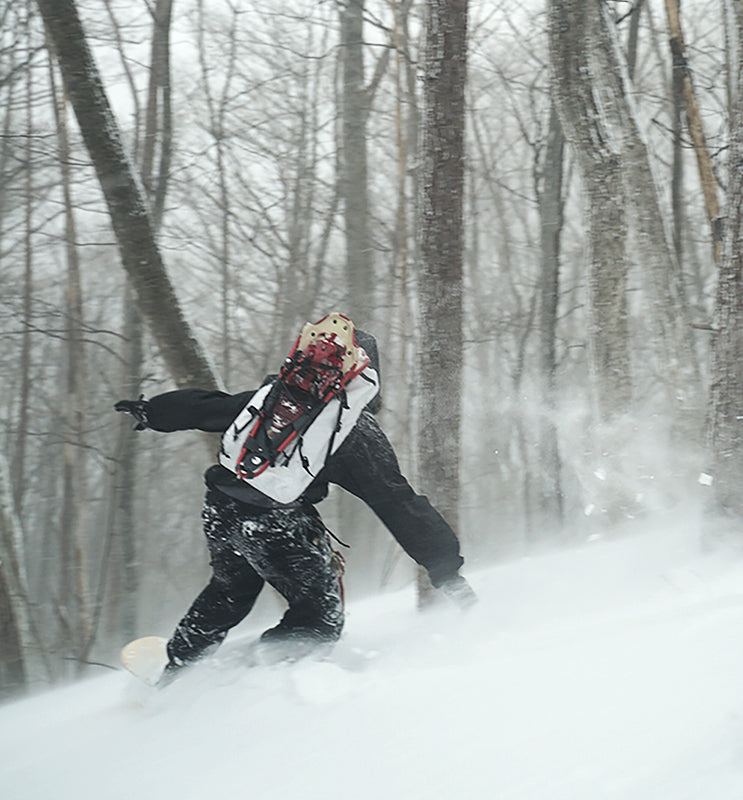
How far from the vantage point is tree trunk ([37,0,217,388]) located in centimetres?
405

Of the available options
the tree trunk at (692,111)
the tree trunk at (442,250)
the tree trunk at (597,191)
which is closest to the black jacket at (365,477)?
the tree trunk at (442,250)

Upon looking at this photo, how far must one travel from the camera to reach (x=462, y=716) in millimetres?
2186

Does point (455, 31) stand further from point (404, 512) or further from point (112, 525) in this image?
point (112, 525)

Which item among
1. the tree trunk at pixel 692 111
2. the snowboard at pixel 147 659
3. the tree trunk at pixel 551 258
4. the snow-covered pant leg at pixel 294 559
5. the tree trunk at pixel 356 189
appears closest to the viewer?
the snow-covered pant leg at pixel 294 559

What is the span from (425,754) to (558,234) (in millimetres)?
10901

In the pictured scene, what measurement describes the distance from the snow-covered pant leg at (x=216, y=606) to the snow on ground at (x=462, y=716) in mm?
102

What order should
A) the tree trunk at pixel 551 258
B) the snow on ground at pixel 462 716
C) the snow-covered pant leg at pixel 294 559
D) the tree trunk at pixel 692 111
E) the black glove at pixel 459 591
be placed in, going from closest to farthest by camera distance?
1. the snow on ground at pixel 462 716
2. the snow-covered pant leg at pixel 294 559
3. the black glove at pixel 459 591
4. the tree trunk at pixel 692 111
5. the tree trunk at pixel 551 258

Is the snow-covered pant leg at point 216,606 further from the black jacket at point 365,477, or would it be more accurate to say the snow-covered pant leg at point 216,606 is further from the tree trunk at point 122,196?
the tree trunk at point 122,196

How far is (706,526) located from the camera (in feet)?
12.1

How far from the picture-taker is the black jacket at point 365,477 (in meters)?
2.83

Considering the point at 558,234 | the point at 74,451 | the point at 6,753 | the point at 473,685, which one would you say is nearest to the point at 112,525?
the point at 74,451

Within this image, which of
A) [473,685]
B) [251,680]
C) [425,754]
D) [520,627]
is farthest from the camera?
[520,627]

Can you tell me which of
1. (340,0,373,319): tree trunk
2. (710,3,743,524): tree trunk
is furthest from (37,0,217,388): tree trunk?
(340,0,373,319): tree trunk

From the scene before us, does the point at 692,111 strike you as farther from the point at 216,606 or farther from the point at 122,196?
the point at 216,606
